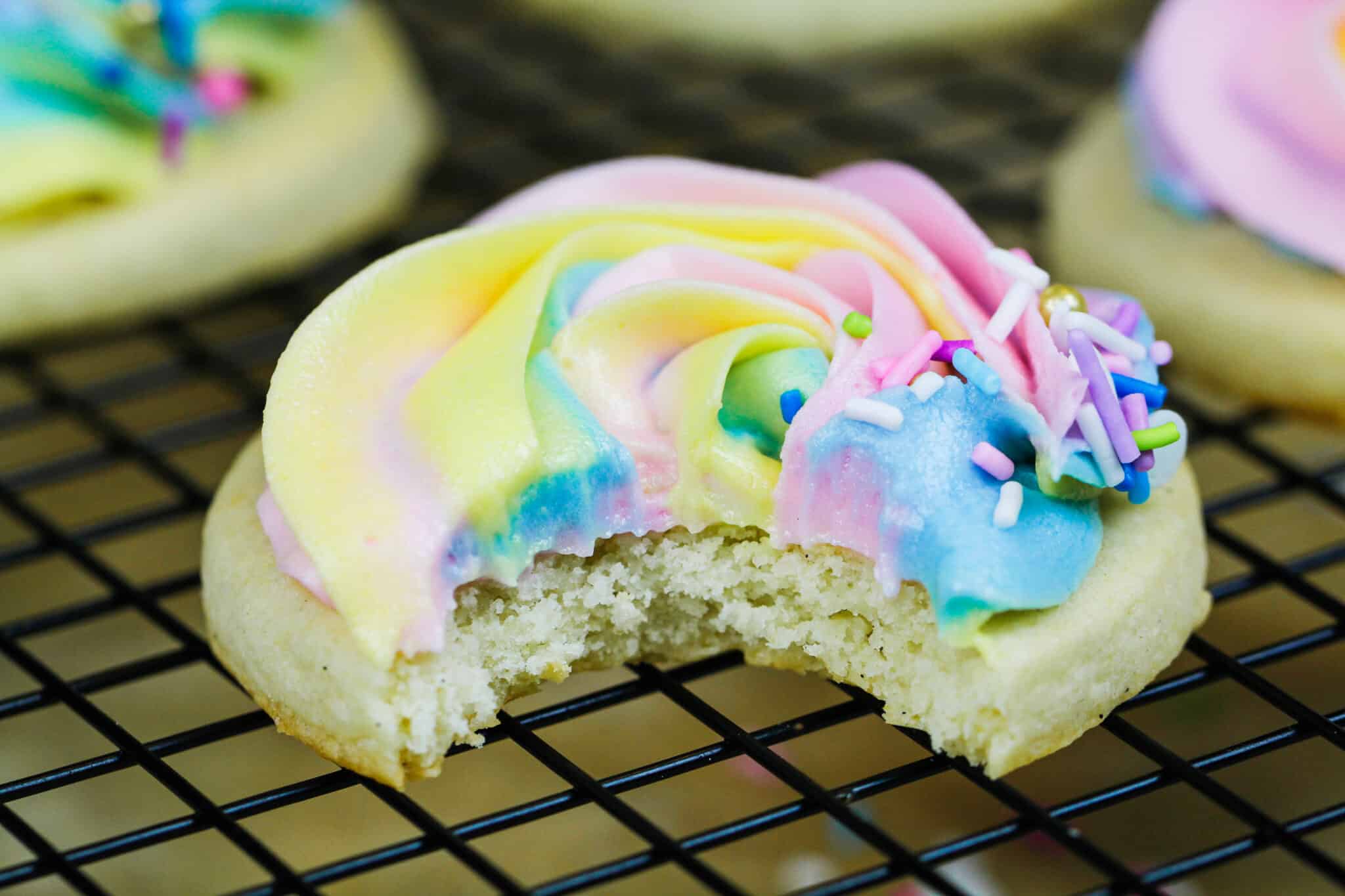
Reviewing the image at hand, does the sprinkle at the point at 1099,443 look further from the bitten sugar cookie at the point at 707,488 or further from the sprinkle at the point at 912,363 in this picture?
the sprinkle at the point at 912,363

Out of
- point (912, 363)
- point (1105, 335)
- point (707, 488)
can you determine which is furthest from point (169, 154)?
point (1105, 335)

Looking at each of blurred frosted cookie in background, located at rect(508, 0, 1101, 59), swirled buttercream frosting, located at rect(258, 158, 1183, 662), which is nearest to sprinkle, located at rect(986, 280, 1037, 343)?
swirled buttercream frosting, located at rect(258, 158, 1183, 662)

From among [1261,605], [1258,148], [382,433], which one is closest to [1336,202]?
[1258,148]

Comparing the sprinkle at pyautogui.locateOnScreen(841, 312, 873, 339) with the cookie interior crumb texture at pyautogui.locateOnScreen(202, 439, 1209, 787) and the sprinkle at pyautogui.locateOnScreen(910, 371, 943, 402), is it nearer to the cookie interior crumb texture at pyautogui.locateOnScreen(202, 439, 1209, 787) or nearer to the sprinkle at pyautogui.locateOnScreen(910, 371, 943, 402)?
the sprinkle at pyautogui.locateOnScreen(910, 371, 943, 402)

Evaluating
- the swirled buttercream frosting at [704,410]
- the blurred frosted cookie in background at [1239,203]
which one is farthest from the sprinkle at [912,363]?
the blurred frosted cookie in background at [1239,203]

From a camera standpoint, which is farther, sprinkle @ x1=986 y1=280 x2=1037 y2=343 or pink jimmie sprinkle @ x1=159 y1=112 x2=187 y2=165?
pink jimmie sprinkle @ x1=159 y1=112 x2=187 y2=165

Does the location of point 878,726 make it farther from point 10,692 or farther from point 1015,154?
point 10,692
